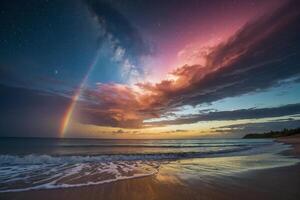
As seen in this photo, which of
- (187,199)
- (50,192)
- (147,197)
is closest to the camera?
(187,199)

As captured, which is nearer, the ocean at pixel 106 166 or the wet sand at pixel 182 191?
the wet sand at pixel 182 191

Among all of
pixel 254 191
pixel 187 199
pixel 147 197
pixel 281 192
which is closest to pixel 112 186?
pixel 147 197

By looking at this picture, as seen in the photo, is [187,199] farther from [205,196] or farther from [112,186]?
[112,186]

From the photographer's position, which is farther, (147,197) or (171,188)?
(171,188)

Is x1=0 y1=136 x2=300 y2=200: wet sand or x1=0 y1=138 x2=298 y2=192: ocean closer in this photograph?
x1=0 y1=136 x2=300 y2=200: wet sand

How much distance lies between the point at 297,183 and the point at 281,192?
169cm

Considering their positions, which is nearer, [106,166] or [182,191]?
[182,191]

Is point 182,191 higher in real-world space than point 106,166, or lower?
lower

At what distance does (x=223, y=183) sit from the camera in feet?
22.9

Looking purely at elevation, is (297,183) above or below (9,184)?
below

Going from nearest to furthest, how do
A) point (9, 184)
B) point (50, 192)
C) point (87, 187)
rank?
point (50, 192) < point (87, 187) < point (9, 184)

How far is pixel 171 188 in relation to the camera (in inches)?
254

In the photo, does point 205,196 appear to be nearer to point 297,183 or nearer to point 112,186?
point 112,186

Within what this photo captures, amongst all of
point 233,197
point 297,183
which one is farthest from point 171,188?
point 297,183
